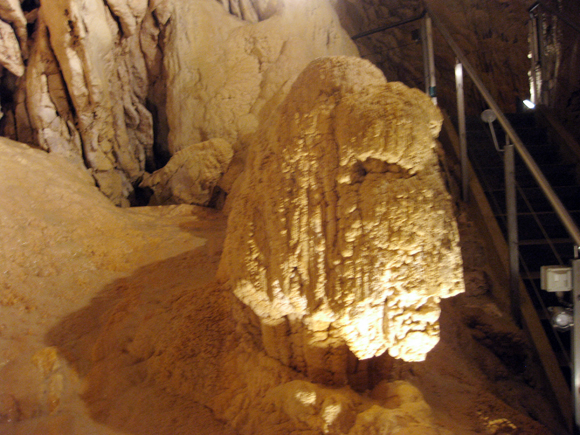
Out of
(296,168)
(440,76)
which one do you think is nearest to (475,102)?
(440,76)

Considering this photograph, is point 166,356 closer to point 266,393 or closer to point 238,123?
point 266,393

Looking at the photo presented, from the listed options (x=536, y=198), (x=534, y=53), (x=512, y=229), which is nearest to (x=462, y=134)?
(x=536, y=198)

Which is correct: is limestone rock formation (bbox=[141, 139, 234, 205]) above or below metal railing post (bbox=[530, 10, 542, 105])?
below

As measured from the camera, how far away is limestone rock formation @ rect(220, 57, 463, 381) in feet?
5.82

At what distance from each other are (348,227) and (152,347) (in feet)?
5.55

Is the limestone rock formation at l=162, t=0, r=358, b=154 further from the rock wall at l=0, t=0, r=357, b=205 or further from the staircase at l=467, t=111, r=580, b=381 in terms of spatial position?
the staircase at l=467, t=111, r=580, b=381

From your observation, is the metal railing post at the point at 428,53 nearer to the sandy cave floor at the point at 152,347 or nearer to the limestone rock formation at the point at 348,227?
the sandy cave floor at the point at 152,347

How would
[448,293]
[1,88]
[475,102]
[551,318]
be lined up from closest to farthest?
[448,293]
[551,318]
[1,88]
[475,102]

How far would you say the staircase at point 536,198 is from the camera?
3264 mm

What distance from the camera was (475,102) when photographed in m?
7.92

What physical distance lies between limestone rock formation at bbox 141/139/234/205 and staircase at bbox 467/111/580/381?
369 centimetres

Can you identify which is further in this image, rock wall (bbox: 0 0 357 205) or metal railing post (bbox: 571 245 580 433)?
rock wall (bbox: 0 0 357 205)

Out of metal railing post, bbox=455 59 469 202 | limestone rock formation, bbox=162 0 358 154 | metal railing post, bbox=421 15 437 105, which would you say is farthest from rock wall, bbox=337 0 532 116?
metal railing post, bbox=455 59 469 202

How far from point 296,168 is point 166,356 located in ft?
5.09
